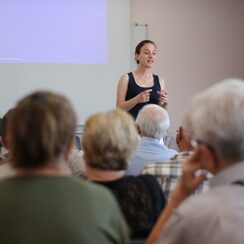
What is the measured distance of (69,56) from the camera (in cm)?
535

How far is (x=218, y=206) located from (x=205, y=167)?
0.16 m

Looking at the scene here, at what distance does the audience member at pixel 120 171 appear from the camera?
5.47 ft

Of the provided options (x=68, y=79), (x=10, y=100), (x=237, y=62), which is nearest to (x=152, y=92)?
(x=68, y=79)

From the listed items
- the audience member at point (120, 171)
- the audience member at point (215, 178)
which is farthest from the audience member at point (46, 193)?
the audience member at point (120, 171)

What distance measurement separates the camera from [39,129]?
1.15 metres

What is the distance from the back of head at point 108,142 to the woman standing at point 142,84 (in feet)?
8.17

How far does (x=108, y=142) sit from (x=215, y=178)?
Result: 1.65 ft

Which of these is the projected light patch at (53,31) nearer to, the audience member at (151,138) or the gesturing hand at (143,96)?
the gesturing hand at (143,96)

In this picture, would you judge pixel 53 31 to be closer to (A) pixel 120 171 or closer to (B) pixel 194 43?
(B) pixel 194 43

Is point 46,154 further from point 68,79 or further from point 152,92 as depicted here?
point 68,79

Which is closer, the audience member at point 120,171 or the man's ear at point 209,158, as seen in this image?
the man's ear at point 209,158

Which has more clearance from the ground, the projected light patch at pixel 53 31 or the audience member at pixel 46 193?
the projected light patch at pixel 53 31

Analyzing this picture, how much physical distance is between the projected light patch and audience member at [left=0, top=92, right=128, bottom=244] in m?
4.13

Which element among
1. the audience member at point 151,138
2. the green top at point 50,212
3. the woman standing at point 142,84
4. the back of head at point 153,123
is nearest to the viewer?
the green top at point 50,212
